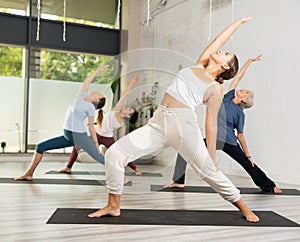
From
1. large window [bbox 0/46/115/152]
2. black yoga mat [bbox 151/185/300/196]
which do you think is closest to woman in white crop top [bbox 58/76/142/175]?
black yoga mat [bbox 151/185/300/196]

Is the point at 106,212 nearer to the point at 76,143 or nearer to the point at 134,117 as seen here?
the point at 134,117

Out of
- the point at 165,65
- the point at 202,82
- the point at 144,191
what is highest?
the point at 165,65

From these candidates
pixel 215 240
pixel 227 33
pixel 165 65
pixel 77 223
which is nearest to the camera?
pixel 215 240

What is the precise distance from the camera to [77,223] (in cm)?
223

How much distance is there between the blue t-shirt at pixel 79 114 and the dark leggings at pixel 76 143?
2.3 inches

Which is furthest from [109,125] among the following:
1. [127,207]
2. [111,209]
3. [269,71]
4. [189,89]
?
[269,71]

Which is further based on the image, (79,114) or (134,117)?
(79,114)

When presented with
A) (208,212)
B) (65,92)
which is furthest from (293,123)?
(65,92)

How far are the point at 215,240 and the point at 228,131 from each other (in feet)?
6.04

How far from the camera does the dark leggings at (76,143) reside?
3625 millimetres

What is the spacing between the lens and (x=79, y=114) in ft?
12.4

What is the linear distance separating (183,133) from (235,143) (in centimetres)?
148

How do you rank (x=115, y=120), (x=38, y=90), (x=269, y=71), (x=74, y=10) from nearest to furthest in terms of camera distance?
(x=115, y=120) → (x=269, y=71) → (x=38, y=90) → (x=74, y=10)

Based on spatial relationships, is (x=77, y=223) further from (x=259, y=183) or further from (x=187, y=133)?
(x=259, y=183)
